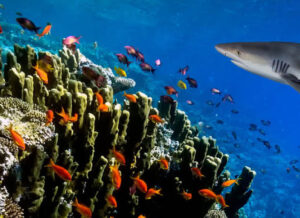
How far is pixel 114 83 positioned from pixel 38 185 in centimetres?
507

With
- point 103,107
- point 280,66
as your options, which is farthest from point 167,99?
point 280,66

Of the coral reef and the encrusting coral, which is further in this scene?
the coral reef

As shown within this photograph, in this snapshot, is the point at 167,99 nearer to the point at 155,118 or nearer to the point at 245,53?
the point at 155,118

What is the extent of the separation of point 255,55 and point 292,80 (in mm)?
375

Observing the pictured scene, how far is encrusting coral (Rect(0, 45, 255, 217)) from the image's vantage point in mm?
1979

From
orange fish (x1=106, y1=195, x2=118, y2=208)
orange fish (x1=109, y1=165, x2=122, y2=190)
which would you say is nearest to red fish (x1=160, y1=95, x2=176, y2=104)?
orange fish (x1=109, y1=165, x2=122, y2=190)

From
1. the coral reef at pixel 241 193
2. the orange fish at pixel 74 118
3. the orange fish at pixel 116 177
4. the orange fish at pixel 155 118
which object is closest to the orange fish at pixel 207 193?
the orange fish at pixel 116 177

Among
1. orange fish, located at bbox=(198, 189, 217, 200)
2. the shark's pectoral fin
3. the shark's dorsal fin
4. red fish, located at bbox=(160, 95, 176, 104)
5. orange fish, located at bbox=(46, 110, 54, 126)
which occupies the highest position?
red fish, located at bbox=(160, 95, 176, 104)

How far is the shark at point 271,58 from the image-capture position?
164cm

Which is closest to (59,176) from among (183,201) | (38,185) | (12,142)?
(38,185)

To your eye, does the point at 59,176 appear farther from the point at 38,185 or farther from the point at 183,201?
the point at 183,201

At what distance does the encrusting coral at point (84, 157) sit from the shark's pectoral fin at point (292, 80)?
1.55 metres

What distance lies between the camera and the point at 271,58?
1.69 meters

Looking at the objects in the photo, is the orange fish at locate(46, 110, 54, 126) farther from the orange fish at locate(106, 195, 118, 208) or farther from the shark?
the shark
